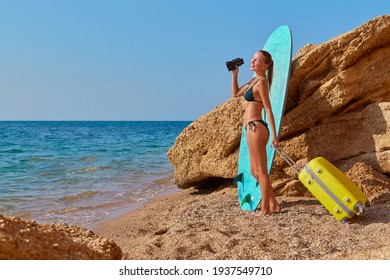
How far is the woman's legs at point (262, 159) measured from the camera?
19.2 feet

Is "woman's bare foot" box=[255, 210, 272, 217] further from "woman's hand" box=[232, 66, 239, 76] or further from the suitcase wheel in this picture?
"woman's hand" box=[232, 66, 239, 76]

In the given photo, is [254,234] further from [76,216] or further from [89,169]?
[89,169]

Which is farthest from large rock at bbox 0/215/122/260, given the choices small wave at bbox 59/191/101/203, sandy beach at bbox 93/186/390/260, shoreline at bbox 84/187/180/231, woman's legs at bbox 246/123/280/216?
small wave at bbox 59/191/101/203

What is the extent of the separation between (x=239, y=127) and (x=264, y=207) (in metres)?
1.89

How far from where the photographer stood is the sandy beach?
172 inches

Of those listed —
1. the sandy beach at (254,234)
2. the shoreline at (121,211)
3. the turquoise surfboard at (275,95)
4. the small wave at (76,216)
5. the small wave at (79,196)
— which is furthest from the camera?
the small wave at (79,196)

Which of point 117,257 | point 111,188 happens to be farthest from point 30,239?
point 111,188

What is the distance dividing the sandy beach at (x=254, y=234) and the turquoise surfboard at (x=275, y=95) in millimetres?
242

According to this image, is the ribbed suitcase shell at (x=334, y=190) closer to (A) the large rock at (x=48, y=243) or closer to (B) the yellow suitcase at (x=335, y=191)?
(B) the yellow suitcase at (x=335, y=191)

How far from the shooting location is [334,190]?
17.5 ft

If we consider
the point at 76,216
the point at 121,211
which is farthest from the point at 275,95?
the point at 76,216

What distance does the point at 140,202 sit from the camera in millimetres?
8992

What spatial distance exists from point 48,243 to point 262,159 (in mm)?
3539

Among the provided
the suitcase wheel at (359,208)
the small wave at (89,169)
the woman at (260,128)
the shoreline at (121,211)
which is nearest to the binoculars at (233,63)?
the woman at (260,128)
